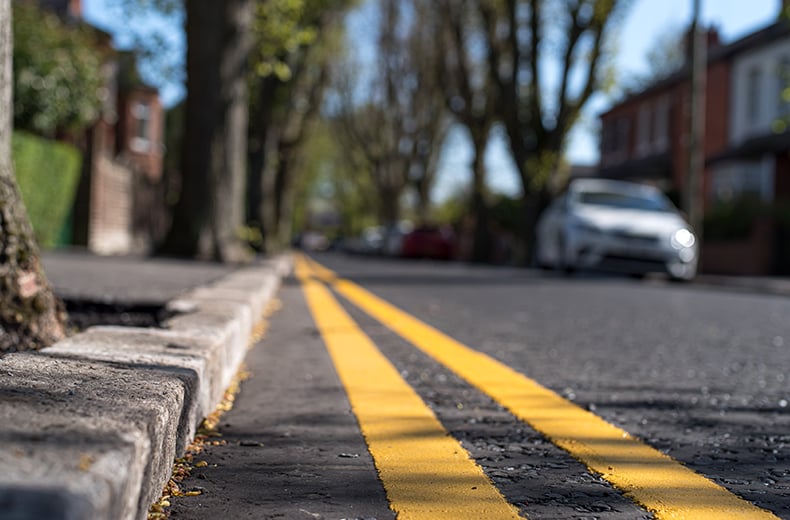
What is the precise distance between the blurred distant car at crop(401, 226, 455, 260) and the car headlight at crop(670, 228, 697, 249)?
59.4 feet

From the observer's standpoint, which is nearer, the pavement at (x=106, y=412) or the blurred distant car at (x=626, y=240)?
the pavement at (x=106, y=412)

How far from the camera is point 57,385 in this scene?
2.25 metres

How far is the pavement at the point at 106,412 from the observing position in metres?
1.46

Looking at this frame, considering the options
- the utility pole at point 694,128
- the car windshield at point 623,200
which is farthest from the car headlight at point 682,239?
the utility pole at point 694,128

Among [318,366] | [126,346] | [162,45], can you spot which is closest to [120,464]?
[126,346]

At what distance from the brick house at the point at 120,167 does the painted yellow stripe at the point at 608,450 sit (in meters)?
17.7

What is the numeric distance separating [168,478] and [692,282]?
1424cm

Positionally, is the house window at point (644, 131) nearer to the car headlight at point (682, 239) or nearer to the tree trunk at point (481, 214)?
the tree trunk at point (481, 214)

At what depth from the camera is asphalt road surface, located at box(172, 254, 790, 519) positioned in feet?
7.71

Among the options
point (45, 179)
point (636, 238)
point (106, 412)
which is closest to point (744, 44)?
point (636, 238)

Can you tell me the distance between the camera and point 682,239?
14.2 m

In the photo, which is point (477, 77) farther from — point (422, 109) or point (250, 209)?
point (250, 209)

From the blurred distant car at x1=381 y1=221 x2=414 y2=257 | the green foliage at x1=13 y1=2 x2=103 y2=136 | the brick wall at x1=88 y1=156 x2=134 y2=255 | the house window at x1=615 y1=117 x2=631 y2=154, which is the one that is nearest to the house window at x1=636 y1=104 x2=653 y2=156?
the house window at x1=615 y1=117 x2=631 y2=154

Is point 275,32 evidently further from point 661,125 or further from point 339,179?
point 339,179
